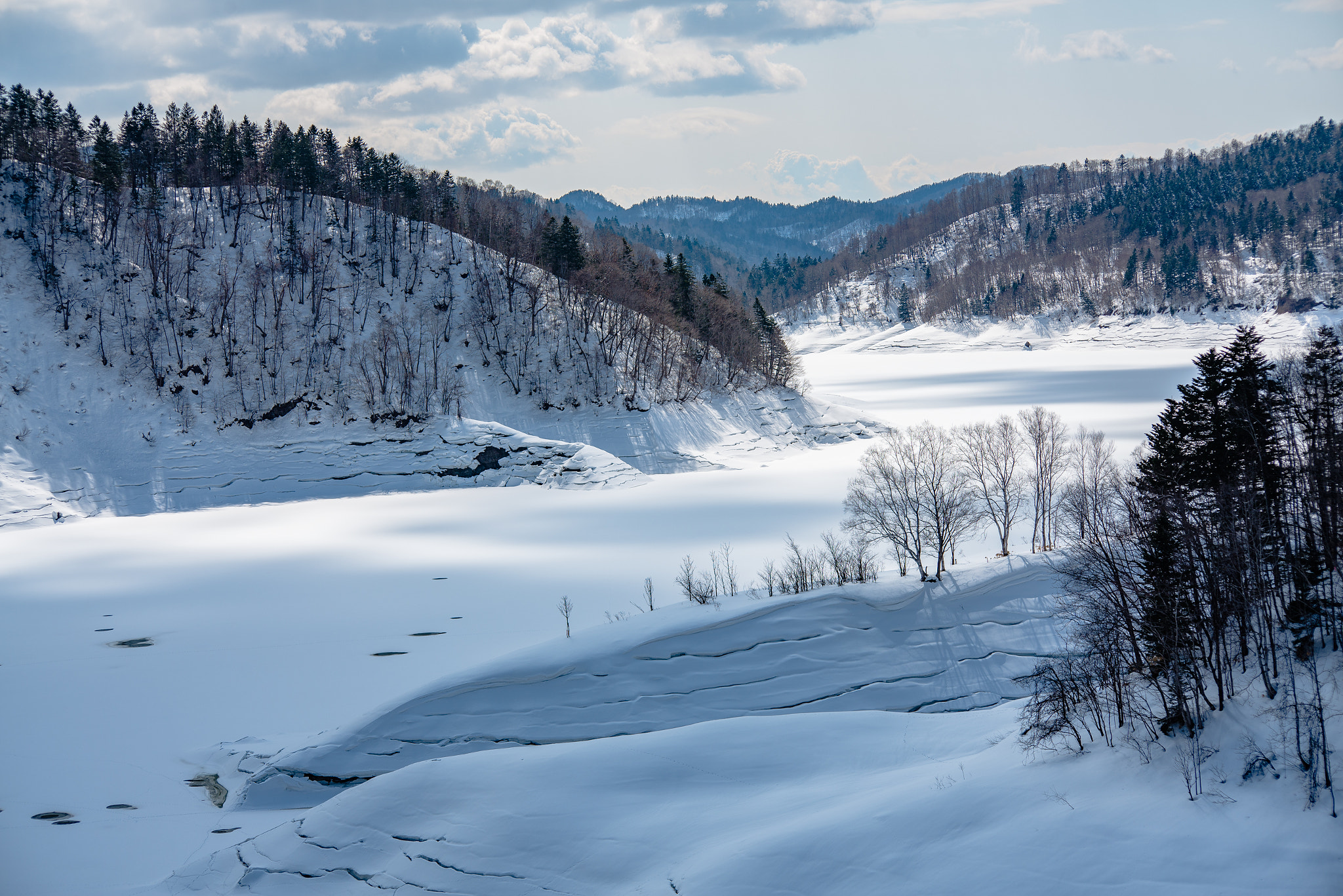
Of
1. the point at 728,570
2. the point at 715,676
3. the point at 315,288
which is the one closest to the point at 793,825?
the point at 715,676

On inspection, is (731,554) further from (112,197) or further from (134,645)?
(112,197)

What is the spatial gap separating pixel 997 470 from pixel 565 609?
2327 centimetres

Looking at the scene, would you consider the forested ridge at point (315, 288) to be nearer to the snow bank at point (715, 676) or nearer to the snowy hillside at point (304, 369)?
the snowy hillside at point (304, 369)

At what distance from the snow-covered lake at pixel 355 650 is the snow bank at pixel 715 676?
1.61 m

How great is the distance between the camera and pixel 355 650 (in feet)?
91.3

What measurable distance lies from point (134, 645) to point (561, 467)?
28.2m

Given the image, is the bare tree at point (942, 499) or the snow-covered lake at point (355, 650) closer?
the snow-covered lake at point (355, 650)

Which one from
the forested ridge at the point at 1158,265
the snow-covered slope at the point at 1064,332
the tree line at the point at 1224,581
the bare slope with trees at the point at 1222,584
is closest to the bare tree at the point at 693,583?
the bare slope with trees at the point at 1222,584

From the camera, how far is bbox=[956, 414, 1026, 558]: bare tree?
38.3m

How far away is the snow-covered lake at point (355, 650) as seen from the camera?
15.5m

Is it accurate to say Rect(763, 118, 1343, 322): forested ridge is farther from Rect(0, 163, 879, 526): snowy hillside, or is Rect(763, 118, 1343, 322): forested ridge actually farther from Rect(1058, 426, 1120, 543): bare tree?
Rect(1058, 426, 1120, 543): bare tree

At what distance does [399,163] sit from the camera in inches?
3302

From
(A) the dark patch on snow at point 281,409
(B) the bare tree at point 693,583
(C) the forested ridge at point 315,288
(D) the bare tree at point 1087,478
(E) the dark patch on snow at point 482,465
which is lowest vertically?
(B) the bare tree at point 693,583

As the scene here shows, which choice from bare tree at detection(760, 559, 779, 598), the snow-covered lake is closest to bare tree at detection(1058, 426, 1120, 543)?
the snow-covered lake
